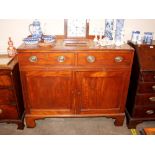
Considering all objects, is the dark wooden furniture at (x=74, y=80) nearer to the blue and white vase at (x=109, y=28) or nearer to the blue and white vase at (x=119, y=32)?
the blue and white vase at (x=119, y=32)

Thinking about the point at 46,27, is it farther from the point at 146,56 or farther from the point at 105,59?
the point at 146,56

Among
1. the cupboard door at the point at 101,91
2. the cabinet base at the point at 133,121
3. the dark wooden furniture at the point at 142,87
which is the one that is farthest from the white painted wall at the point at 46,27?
the cabinet base at the point at 133,121

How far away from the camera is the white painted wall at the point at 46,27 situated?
2045mm

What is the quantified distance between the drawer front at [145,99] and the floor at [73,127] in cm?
38

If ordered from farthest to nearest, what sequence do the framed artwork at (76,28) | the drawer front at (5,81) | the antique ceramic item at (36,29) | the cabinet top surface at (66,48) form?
the framed artwork at (76,28), the antique ceramic item at (36,29), the drawer front at (5,81), the cabinet top surface at (66,48)

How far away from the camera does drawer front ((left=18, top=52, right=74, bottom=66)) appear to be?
5.44 feet

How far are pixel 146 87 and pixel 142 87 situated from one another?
0.15 ft

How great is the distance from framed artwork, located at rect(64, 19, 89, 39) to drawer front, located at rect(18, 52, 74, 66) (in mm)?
457

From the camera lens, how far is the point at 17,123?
201cm

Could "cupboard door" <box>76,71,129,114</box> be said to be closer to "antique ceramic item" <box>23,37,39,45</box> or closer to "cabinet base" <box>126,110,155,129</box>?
"cabinet base" <box>126,110,155,129</box>

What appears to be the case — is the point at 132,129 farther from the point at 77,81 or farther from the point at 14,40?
the point at 14,40

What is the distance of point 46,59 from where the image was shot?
168 centimetres
